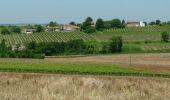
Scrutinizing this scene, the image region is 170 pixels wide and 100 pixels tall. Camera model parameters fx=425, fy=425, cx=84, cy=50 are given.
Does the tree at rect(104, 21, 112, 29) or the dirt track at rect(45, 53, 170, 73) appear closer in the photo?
the dirt track at rect(45, 53, 170, 73)

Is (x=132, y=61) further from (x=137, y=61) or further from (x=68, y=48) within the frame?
(x=68, y=48)

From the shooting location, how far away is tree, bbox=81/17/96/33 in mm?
123719

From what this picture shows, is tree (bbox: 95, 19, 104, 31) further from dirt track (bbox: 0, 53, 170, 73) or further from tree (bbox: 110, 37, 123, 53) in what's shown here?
dirt track (bbox: 0, 53, 170, 73)

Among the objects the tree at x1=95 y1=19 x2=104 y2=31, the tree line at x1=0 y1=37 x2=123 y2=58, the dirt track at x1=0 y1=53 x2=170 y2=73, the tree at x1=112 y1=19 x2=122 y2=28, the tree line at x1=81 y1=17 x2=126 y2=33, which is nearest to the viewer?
the dirt track at x1=0 y1=53 x2=170 y2=73

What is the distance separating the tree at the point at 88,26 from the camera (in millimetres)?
123719

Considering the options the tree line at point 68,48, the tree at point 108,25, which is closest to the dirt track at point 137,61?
the tree line at point 68,48

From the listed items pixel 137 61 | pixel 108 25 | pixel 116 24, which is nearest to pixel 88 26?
pixel 108 25

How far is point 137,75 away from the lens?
1783 inches

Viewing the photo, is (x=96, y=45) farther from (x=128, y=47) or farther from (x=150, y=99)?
(x=150, y=99)

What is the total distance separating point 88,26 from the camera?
133250mm

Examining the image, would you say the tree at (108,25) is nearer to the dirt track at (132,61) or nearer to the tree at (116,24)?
the tree at (116,24)

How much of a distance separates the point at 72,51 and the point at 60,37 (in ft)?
90.2

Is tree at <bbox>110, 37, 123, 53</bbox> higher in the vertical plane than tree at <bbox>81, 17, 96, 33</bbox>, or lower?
lower

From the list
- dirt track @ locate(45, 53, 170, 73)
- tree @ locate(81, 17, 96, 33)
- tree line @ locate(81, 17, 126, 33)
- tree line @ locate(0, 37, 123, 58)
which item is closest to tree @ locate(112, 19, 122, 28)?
tree line @ locate(81, 17, 126, 33)
